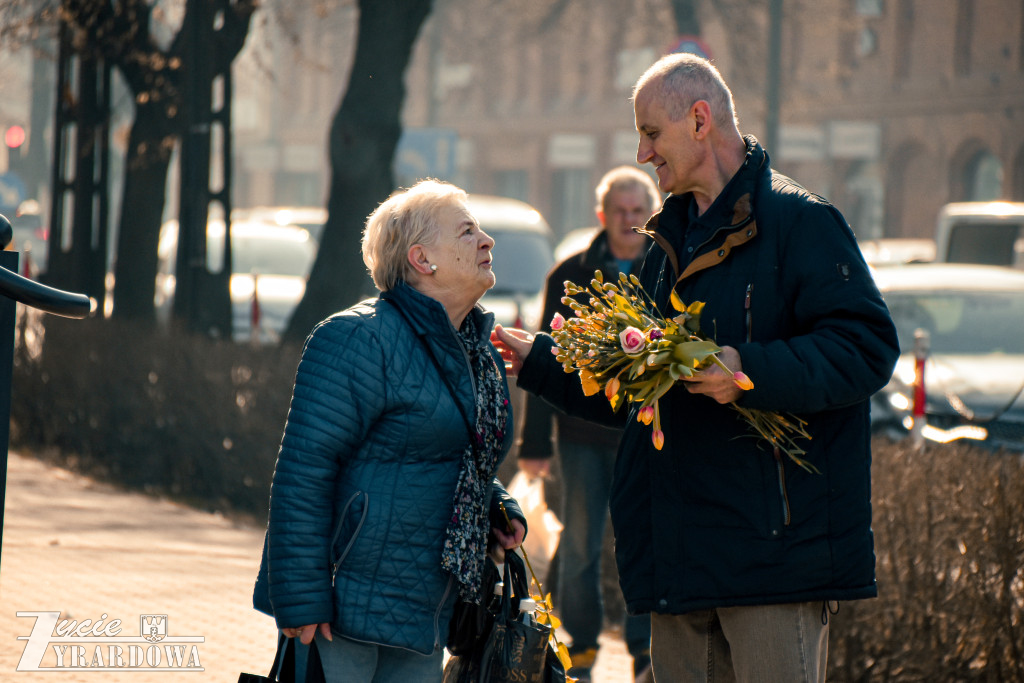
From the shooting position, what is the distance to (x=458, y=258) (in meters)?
3.39

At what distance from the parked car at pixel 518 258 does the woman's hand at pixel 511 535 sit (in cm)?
1016

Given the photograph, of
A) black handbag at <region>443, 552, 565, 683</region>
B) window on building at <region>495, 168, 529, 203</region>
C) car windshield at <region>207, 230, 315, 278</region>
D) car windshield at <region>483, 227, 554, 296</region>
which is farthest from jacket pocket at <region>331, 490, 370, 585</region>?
window on building at <region>495, 168, 529, 203</region>

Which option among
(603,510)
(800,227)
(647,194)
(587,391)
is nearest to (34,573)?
(603,510)

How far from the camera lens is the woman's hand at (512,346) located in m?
3.76

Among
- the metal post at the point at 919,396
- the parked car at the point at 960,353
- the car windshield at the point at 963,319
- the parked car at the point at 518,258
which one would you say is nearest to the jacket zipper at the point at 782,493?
the parked car at the point at 960,353

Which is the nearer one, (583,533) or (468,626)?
(468,626)

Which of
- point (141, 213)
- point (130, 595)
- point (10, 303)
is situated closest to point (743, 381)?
point (10, 303)

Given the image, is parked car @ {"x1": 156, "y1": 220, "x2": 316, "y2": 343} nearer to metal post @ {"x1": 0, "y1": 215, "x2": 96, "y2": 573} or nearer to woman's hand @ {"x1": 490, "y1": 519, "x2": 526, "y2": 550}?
woman's hand @ {"x1": 490, "y1": 519, "x2": 526, "y2": 550}

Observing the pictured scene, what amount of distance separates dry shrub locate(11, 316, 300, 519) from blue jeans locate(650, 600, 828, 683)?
17.9 feet

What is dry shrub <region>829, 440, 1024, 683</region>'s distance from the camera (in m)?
4.94

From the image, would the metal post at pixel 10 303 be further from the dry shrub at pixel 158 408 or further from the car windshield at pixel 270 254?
the car windshield at pixel 270 254

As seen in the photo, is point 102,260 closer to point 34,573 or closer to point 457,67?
point 34,573

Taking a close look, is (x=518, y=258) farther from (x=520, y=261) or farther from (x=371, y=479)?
(x=371, y=479)

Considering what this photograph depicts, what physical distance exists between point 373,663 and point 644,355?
101 centimetres
